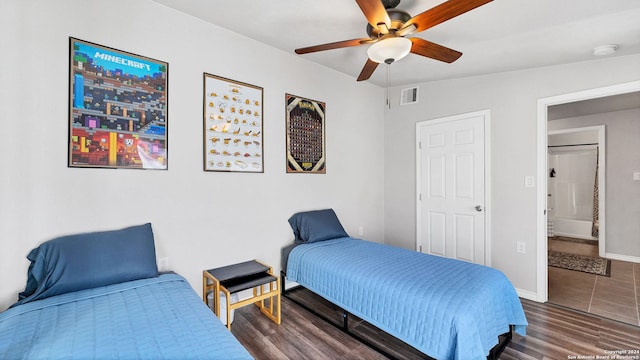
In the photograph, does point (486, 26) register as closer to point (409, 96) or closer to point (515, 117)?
point (515, 117)

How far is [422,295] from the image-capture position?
1.79 meters

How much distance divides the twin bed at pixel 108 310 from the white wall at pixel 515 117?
312 cm

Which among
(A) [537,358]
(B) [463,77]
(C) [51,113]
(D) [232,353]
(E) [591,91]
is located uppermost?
(B) [463,77]

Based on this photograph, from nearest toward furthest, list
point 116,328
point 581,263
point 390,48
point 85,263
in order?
point 116,328, point 85,263, point 390,48, point 581,263

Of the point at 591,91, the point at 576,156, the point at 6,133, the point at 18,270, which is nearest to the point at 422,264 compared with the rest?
the point at 591,91

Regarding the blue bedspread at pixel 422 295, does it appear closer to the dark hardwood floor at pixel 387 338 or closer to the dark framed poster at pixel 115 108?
the dark hardwood floor at pixel 387 338

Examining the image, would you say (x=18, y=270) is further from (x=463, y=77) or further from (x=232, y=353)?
(x=463, y=77)

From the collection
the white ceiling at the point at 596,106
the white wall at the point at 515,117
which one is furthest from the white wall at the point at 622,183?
the white wall at the point at 515,117

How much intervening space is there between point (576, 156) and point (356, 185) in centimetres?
548

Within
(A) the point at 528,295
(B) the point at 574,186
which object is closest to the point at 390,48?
(A) the point at 528,295

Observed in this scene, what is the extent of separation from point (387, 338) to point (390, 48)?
7.16 feet

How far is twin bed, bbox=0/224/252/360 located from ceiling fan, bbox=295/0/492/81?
75.6 inches

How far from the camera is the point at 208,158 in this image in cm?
252

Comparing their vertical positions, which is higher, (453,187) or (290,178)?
(290,178)
